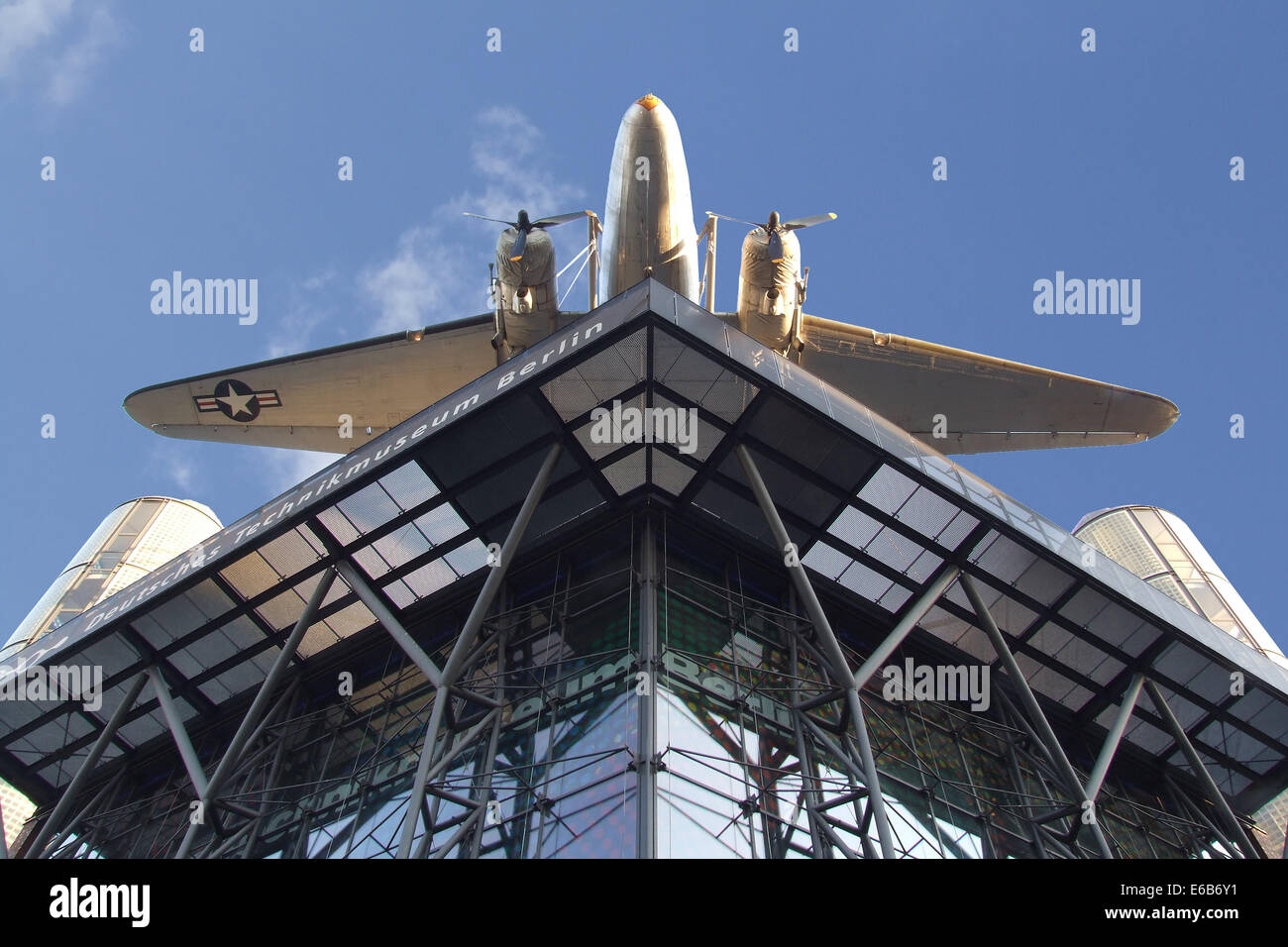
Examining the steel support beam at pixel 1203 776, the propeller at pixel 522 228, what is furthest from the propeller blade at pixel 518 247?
the steel support beam at pixel 1203 776

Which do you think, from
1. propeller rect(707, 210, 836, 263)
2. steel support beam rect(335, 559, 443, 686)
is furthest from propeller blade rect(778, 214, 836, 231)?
steel support beam rect(335, 559, 443, 686)

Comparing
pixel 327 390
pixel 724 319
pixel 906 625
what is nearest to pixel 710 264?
pixel 724 319

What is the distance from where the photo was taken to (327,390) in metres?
38.8

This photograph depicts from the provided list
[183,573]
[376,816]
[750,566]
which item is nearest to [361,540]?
[183,573]

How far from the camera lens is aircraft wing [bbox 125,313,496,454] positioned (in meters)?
38.2

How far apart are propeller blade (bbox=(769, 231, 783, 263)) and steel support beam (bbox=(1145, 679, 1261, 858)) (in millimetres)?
13924

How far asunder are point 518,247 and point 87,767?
16357mm

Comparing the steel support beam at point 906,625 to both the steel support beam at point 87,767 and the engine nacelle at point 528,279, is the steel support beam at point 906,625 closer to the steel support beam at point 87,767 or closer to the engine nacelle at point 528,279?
the engine nacelle at point 528,279

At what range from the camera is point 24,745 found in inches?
1049

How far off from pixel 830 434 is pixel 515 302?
483 inches

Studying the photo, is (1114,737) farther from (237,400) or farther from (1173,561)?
(237,400)
